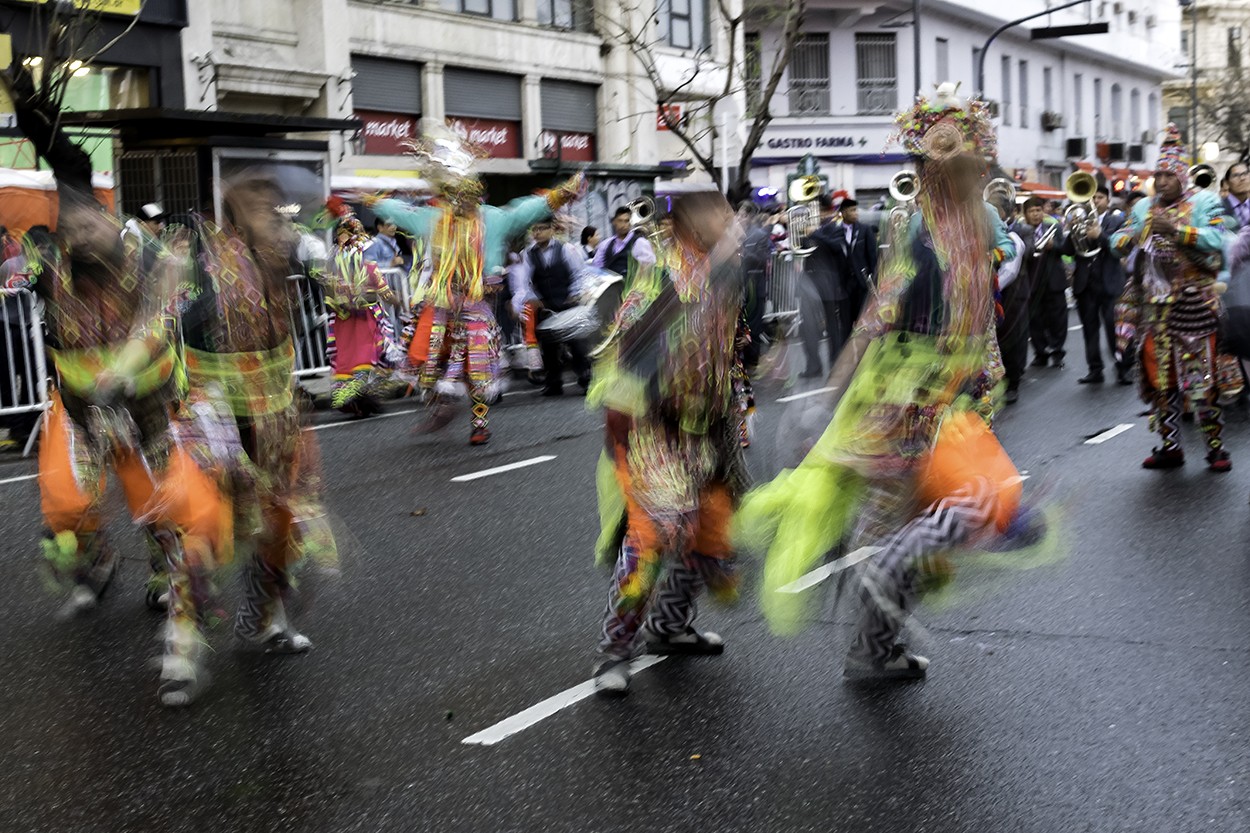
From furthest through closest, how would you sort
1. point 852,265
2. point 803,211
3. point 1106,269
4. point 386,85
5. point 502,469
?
point 386,85
point 803,211
point 1106,269
point 852,265
point 502,469

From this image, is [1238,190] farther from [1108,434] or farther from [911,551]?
[911,551]

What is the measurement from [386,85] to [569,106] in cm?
566

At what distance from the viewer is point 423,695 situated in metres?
5.50

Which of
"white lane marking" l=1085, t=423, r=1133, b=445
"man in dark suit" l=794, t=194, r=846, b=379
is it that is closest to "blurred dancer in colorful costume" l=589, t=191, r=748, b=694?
"white lane marking" l=1085, t=423, r=1133, b=445

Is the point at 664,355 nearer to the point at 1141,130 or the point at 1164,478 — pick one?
the point at 1164,478

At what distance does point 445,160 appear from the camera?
1125 cm

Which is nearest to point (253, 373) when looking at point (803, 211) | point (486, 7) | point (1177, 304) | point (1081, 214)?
point (1177, 304)

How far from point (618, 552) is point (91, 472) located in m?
2.34

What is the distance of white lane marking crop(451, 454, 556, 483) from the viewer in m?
10.4

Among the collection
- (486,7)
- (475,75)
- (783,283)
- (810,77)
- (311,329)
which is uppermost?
(810,77)

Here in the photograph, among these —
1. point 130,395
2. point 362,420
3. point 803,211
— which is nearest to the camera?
point 130,395

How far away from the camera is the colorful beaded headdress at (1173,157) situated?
30.8ft

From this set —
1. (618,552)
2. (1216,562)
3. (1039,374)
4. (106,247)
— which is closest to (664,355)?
(618,552)

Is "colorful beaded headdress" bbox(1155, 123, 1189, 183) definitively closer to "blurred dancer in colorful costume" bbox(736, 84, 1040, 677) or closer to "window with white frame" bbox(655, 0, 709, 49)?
"blurred dancer in colorful costume" bbox(736, 84, 1040, 677)
